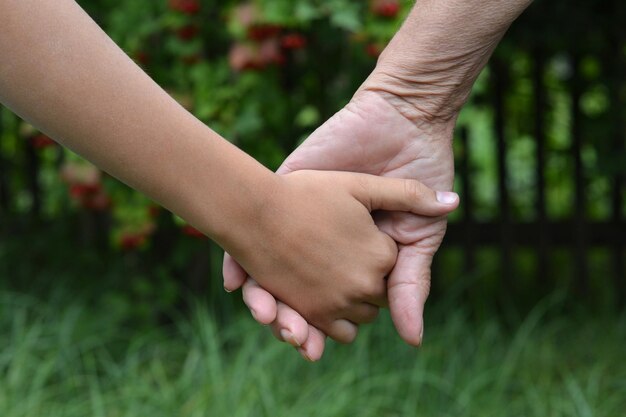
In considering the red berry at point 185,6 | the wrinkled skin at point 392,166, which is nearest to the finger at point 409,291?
the wrinkled skin at point 392,166

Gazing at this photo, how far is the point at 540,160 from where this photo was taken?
144 inches

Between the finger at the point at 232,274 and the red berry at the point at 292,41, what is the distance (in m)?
1.14

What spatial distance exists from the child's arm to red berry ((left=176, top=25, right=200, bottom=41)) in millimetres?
1354

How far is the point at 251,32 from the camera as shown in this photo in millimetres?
2682

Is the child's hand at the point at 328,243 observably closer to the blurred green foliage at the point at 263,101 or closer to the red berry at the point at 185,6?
the blurred green foliage at the point at 263,101

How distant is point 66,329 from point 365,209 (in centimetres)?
149

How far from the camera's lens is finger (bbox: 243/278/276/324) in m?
1.65

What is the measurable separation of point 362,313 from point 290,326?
7.0 inches

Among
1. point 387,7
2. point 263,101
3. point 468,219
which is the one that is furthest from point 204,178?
point 468,219

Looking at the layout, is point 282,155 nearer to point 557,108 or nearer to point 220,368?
point 220,368

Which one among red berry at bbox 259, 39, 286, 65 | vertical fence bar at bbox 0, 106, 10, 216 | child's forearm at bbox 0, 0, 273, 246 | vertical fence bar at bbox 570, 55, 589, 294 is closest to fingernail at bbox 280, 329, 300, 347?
child's forearm at bbox 0, 0, 273, 246

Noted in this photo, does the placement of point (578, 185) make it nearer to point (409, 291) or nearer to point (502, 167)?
point (502, 167)

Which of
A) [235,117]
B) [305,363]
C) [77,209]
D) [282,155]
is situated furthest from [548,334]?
[77,209]

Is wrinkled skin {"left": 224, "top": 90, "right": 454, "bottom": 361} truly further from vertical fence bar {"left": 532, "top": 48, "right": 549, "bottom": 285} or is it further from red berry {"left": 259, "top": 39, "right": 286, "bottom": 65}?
vertical fence bar {"left": 532, "top": 48, "right": 549, "bottom": 285}
